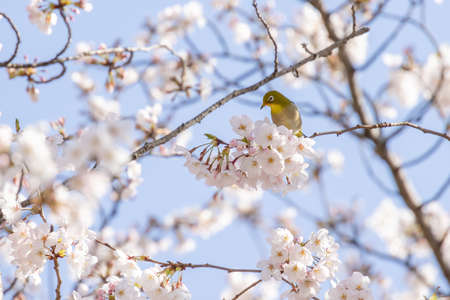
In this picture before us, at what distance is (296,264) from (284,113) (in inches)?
47.2

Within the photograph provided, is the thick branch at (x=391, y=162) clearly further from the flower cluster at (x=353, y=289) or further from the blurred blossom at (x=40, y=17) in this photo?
the flower cluster at (x=353, y=289)

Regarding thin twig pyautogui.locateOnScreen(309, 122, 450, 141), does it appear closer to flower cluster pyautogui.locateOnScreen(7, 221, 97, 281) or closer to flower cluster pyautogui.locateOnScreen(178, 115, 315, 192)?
flower cluster pyautogui.locateOnScreen(178, 115, 315, 192)

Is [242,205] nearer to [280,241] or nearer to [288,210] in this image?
[288,210]

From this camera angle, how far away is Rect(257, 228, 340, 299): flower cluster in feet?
6.86

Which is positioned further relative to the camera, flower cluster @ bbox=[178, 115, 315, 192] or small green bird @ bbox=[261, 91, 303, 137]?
small green bird @ bbox=[261, 91, 303, 137]

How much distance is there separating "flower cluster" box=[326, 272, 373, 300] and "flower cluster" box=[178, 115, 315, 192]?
0.53m

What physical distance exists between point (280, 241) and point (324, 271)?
0.24 metres

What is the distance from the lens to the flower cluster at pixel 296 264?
2090 mm

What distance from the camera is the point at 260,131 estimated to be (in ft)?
6.64

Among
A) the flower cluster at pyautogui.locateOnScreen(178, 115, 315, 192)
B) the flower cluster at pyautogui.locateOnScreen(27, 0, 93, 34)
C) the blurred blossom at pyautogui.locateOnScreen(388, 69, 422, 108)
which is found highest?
the blurred blossom at pyautogui.locateOnScreen(388, 69, 422, 108)

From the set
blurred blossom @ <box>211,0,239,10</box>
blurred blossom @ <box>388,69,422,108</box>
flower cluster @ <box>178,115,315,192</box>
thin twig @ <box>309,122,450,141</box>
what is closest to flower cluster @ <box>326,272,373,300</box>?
flower cluster @ <box>178,115,315,192</box>

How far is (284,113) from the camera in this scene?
3023 mm

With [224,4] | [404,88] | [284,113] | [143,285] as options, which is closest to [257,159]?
[143,285]

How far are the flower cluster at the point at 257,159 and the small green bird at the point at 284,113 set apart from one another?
673 mm
